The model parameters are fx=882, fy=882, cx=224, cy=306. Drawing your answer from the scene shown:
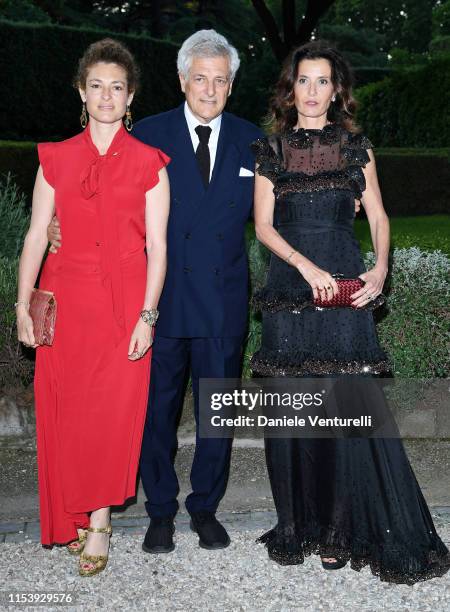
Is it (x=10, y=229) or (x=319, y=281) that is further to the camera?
(x=10, y=229)

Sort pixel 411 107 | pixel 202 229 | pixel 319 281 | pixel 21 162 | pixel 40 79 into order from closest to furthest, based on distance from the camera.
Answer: pixel 319 281 → pixel 202 229 → pixel 21 162 → pixel 40 79 → pixel 411 107

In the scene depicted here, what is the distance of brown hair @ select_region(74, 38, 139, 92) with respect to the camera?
12.0 ft

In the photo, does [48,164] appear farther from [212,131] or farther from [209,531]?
[209,531]

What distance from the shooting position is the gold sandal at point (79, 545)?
401cm

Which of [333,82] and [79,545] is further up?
[333,82]

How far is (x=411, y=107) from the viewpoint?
16.4 meters

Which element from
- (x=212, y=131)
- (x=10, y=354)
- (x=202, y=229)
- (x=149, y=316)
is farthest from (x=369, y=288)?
(x=10, y=354)

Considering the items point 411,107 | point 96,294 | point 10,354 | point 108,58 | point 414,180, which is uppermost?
point 411,107

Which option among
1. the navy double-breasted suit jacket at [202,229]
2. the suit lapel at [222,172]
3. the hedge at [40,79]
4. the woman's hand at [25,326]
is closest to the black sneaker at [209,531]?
the navy double-breasted suit jacket at [202,229]

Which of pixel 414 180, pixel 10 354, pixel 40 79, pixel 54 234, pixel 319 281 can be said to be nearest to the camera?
pixel 319 281

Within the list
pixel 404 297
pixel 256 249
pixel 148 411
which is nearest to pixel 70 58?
pixel 256 249

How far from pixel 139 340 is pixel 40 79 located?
13.4 m

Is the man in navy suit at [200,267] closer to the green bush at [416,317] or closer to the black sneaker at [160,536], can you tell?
the black sneaker at [160,536]

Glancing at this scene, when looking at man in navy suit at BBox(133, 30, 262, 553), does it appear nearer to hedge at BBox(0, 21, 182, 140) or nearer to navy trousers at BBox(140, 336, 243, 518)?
navy trousers at BBox(140, 336, 243, 518)
